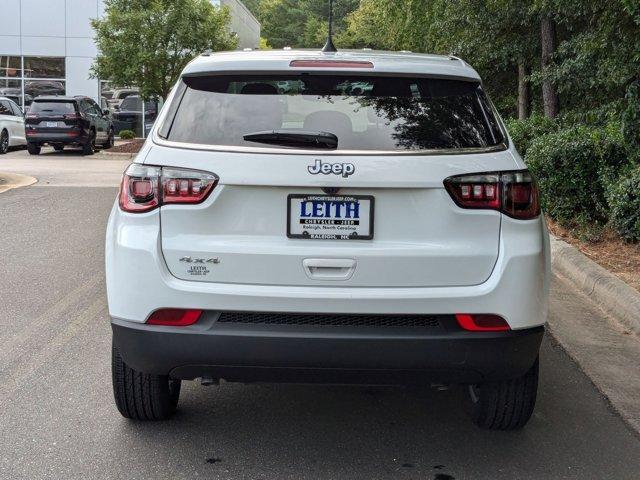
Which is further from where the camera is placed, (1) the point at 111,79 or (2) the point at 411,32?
(1) the point at 111,79

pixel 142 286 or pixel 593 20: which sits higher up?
pixel 593 20

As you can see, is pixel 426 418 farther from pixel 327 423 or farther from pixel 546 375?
pixel 546 375

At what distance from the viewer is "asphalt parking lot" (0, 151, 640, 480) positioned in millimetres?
3797

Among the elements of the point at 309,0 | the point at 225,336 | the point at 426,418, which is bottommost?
the point at 426,418

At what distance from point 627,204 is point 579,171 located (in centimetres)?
140

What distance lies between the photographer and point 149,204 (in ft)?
11.7

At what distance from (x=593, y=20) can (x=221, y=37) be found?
64.2 feet

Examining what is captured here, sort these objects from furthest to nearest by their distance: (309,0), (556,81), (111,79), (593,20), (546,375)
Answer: (309,0) → (111,79) → (556,81) → (593,20) → (546,375)

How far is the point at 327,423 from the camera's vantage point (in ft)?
14.3

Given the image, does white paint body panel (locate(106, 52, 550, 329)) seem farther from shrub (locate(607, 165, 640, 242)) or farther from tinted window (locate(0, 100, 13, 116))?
tinted window (locate(0, 100, 13, 116))

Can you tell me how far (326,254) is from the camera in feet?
11.3

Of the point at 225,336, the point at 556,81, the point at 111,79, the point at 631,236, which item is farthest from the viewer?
the point at 111,79

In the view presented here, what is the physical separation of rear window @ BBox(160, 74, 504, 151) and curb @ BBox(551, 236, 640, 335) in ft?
9.95

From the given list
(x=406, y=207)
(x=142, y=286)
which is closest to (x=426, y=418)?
(x=406, y=207)
